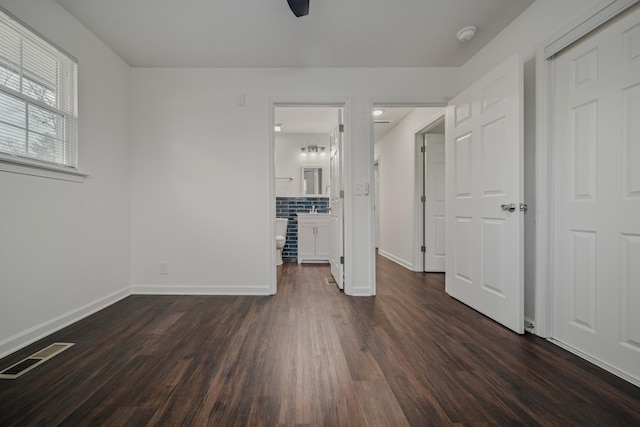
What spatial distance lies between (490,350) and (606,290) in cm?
68

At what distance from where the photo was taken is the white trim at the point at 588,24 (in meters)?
1.42

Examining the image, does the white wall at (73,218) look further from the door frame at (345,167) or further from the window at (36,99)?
the door frame at (345,167)

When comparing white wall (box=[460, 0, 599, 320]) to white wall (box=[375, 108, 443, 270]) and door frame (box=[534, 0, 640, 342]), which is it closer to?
door frame (box=[534, 0, 640, 342])

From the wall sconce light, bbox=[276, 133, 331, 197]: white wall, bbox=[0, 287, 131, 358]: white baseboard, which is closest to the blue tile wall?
bbox=[276, 133, 331, 197]: white wall

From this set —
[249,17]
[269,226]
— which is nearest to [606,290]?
[269,226]

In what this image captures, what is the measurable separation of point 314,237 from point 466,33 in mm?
3315

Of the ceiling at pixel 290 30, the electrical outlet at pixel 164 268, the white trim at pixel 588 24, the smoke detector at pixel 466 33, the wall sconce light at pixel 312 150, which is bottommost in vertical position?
the electrical outlet at pixel 164 268

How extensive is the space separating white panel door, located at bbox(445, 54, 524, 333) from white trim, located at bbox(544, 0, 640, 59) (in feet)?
0.66

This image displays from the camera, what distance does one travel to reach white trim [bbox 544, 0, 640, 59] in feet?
4.66

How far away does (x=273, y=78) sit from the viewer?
284 centimetres

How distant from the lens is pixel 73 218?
83.0 inches

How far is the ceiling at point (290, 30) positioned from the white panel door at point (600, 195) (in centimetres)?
79

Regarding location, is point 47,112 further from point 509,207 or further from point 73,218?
point 509,207

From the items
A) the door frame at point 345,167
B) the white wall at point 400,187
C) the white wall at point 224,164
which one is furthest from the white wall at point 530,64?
the door frame at point 345,167
